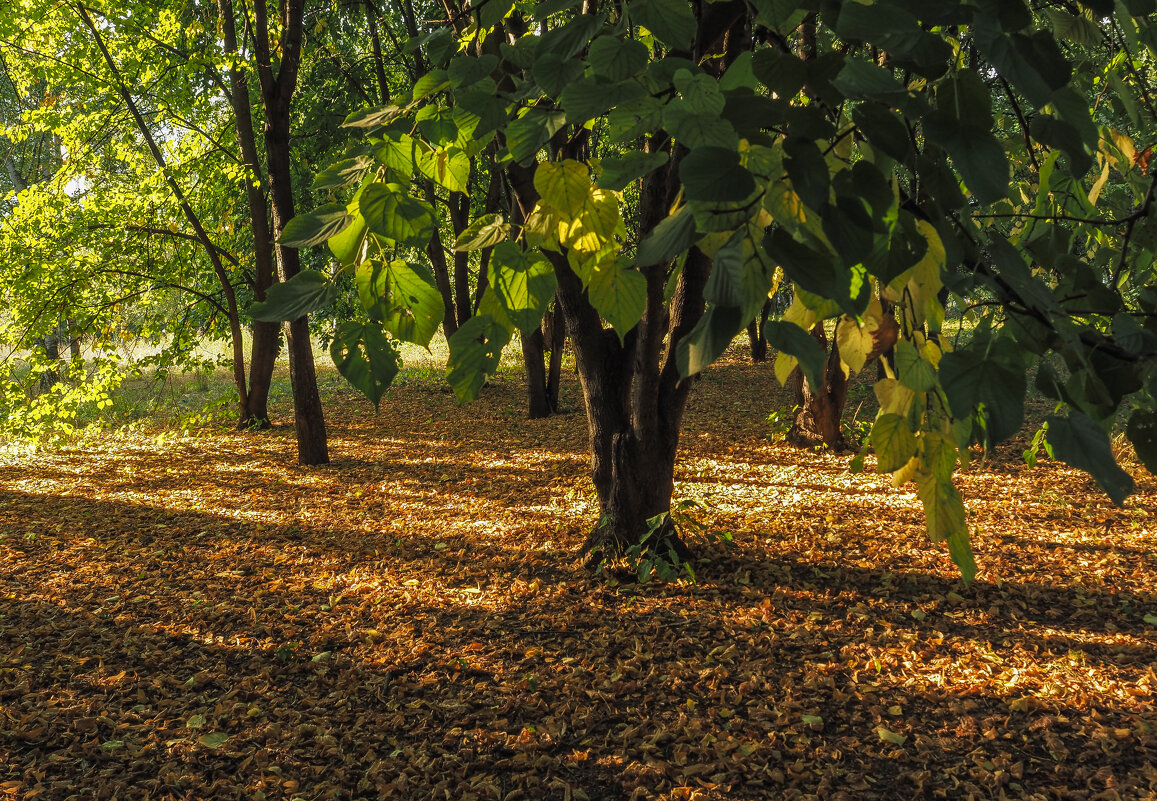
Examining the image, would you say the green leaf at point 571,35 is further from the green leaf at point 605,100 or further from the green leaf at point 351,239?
the green leaf at point 351,239

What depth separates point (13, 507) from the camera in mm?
7254

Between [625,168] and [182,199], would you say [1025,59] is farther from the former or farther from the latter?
[182,199]

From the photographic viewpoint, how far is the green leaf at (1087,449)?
0.54 meters

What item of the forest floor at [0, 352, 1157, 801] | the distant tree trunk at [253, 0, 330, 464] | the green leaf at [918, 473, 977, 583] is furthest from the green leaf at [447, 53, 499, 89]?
the distant tree trunk at [253, 0, 330, 464]

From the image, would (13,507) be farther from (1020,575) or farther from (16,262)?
(1020,575)

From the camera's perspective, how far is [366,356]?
2.27ft

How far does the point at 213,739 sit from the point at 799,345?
3421 mm

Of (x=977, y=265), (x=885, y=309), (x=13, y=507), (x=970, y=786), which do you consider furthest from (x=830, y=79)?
(x=13, y=507)

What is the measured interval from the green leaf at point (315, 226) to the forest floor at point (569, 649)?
2.63 meters

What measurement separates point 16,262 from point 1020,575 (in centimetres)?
1016

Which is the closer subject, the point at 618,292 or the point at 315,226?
the point at 315,226

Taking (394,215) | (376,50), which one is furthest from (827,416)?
(376,50)

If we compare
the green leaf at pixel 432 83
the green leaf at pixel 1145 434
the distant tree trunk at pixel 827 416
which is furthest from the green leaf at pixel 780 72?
the distant tree trunk at pixel 827 416

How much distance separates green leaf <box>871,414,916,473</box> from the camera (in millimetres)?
854
